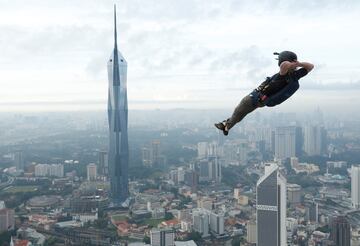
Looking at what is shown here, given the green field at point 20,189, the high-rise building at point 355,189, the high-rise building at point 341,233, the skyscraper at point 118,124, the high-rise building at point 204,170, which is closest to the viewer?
the high-rise building at point 341,233

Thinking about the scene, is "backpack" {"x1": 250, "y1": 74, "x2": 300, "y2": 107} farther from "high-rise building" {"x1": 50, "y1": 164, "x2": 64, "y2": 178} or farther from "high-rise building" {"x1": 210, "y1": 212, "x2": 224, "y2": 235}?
"high-rise building" {"x1": 50, "y1": 164, "x2": 64, "y2": 178}

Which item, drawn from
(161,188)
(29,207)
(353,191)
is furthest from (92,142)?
(353,191)

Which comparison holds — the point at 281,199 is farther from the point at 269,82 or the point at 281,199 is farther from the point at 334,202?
the point at 269,82

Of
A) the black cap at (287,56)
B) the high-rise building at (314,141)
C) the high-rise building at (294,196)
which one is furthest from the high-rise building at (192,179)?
the black cap at (287,56)

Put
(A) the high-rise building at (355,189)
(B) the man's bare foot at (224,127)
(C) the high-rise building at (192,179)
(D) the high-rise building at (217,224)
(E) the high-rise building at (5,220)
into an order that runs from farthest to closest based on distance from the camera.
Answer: (C) the high-rise building at (192,179)
(A) the high-rise building at (355,189)
(E) the high-rise building at (5,220)
(D) the high-rise building at (217,224)
(B) the man's bare foot at (224,127)

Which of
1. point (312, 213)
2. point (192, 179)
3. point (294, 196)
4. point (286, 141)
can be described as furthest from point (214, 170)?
point (312, 213)

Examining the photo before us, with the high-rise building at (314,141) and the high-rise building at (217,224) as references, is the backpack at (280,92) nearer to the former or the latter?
the high-rise building at (217,224)

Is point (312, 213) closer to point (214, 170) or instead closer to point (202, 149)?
point (214, 170)
